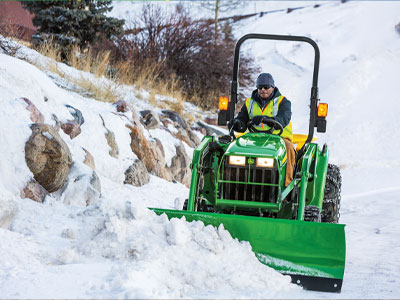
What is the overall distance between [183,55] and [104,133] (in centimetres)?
1024

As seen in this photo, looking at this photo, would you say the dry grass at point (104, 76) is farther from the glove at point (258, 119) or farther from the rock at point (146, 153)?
the glove at point (258, 119)

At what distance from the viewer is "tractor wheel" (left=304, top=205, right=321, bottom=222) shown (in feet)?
18.7

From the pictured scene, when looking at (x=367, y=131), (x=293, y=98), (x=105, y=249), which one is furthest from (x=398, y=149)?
(x=105, y=249)

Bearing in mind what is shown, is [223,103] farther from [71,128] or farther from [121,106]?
[121,106]

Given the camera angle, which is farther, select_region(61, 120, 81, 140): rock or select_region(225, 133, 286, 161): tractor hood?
select_region(61, 120, 81, 140): rock

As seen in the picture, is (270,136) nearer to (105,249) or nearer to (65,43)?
(105,249)

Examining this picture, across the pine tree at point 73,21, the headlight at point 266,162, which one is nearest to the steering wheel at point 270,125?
the headlight at point 266,162

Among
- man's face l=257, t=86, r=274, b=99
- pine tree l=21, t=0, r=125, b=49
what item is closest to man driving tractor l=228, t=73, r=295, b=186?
man's face l=257, t=86, r=274, b=99

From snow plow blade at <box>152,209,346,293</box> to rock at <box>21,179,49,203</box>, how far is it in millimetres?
2185

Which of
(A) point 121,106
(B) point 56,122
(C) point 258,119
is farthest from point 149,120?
(C) point 258,119

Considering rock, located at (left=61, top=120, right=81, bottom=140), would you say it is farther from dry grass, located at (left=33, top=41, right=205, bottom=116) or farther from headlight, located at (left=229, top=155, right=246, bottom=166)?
headlight, located at (left=229, top=155, right=246, bottom=166)

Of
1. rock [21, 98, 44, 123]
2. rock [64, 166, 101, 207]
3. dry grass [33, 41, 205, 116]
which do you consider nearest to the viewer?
rock [64, 166, 101, 207]

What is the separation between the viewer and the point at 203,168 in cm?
586

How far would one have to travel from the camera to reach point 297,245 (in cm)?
486
